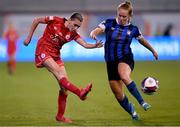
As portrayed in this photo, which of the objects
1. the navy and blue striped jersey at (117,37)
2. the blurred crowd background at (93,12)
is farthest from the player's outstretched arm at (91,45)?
the blurred crowd background at (93,12)

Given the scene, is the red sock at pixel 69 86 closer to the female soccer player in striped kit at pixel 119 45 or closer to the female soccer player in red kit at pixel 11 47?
the female soccer player in striped kit at pixel 119 45

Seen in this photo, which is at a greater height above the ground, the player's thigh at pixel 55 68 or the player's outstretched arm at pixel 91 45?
the player's outstretched arm at pixel 91 45

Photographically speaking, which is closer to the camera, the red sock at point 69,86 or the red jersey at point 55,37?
the red sock at point 69,86

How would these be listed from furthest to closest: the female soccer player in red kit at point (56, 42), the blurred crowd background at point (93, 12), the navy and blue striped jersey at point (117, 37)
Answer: the blurred crowd background at point (93, 12) < the navy and blue striped jersey at point (117, 37) < the female soccer player in red kit at point (56, 42)

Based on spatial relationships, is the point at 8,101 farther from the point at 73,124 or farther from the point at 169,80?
the point at 169,80

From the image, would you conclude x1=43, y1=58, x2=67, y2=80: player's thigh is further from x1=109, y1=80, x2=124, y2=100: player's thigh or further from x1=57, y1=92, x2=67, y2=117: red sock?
x1=109, y1=80, x2=124, y2=100: player's thigh

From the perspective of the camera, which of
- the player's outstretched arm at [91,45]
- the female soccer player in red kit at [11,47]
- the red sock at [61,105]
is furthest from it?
the female soccer player in red kit at [11,47]

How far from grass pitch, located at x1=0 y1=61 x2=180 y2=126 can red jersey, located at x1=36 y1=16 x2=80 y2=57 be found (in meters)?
1.35

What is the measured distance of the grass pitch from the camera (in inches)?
438

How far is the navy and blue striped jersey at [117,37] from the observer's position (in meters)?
11.1

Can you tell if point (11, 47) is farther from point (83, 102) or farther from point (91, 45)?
point (91, 45)

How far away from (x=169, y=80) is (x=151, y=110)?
6.73 metres

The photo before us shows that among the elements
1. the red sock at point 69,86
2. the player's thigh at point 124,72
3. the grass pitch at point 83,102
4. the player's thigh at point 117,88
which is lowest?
the grass pitch at point 83,102

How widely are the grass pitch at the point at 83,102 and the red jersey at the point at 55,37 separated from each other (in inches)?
53.3
